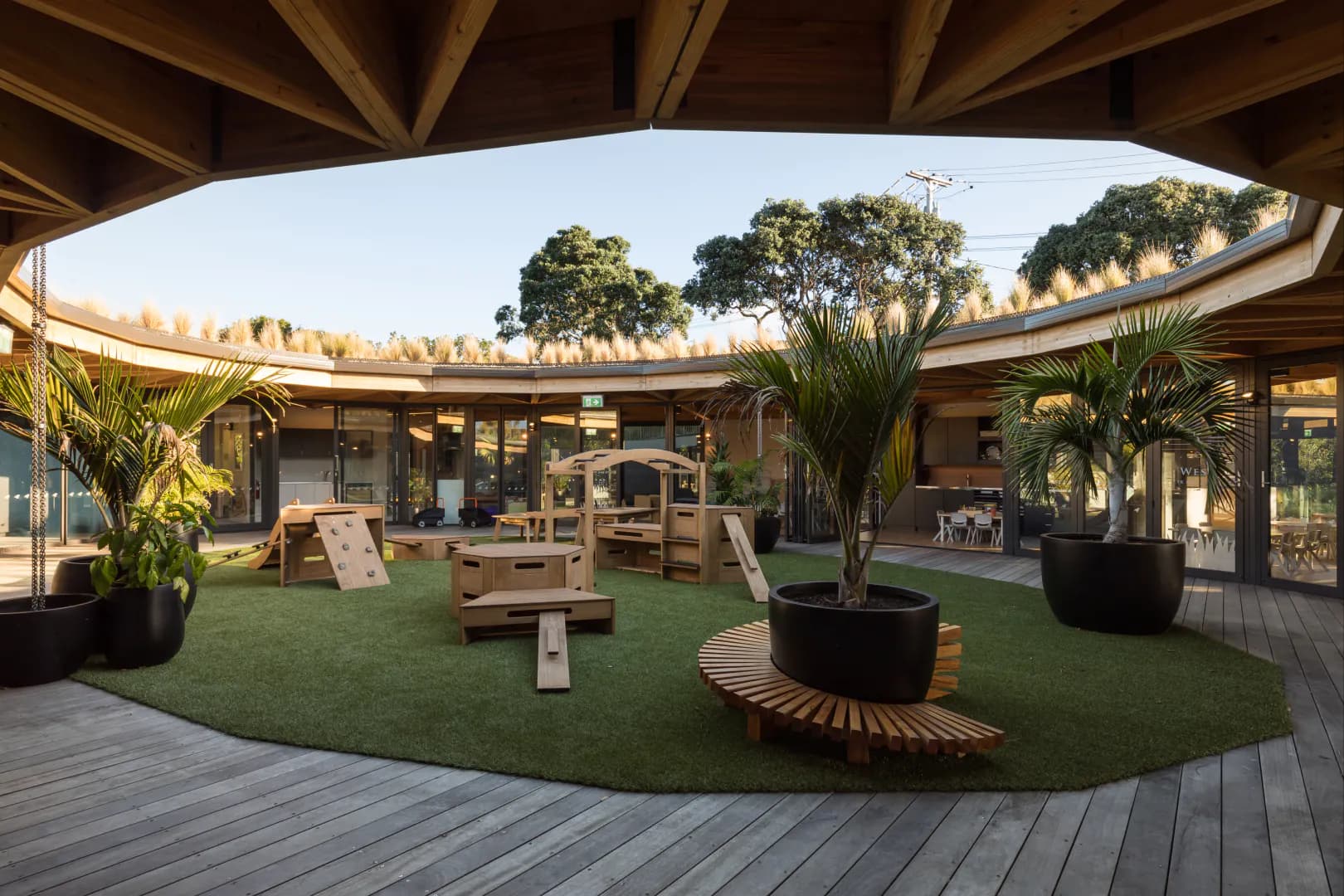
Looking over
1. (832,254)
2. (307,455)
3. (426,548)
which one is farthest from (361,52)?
(832,254)

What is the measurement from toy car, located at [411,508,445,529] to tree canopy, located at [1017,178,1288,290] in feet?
71.2

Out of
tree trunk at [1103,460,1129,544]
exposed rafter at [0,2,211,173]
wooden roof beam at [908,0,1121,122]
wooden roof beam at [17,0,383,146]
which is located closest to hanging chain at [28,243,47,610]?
exposed rafter at [0,2,211,173]

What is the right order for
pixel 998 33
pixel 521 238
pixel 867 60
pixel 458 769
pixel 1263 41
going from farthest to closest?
pixel 521 238
pixel 458 769
pixel 867 60
pixel 1263 41
pixel 998 33

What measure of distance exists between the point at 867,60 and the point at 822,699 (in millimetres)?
2456

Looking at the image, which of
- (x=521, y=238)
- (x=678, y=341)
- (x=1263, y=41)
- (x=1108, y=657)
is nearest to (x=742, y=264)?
(x=521, y=238)

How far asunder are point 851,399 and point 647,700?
6.40ft

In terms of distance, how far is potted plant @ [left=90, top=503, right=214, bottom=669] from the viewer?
443 cm

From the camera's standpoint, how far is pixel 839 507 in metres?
3.28

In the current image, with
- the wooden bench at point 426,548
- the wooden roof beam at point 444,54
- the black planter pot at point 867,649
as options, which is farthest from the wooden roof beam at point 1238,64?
the wooden bench at point 426,548

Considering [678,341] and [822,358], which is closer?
[822,358]

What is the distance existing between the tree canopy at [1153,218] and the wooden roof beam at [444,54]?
25977mm

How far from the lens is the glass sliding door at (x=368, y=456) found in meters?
14.5

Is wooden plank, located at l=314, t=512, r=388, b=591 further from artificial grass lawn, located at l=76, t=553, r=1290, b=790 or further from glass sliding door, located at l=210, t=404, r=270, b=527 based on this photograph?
glass sliding door, located at l=210, t=404, r=270, b=527

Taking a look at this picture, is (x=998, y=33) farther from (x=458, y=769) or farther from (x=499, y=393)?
(x=499, y=393)
